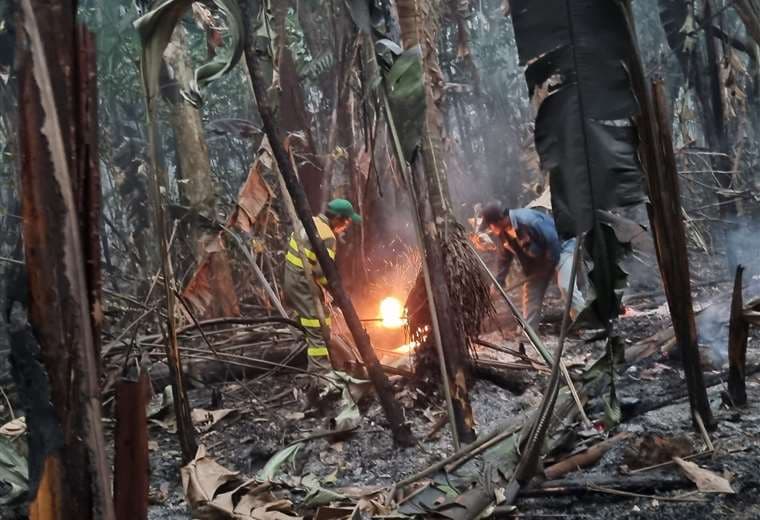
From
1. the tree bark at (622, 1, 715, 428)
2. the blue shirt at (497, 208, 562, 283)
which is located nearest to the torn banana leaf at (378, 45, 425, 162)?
the tree bark at (622, 1, 715, 428)

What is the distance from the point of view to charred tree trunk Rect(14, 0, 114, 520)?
1330mm

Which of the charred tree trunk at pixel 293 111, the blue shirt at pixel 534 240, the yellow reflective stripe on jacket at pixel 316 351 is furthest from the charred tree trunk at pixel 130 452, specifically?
the charred tree trunk at pixel 293 111

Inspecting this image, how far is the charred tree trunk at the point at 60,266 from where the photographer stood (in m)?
1.33

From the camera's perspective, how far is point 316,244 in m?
3.44

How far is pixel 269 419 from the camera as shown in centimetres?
467

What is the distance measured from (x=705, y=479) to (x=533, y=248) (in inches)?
181

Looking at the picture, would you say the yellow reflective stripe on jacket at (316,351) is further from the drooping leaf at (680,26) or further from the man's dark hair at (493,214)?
the drooping leaf at (680,26)

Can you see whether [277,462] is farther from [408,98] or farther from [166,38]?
[166,38]

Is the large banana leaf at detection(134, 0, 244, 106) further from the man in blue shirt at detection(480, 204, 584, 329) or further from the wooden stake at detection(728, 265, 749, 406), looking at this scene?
the man in blue shirt at detection(480, 204, 584, 329)

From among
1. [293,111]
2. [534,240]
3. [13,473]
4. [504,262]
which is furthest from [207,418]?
[293,111]

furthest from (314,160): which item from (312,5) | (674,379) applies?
(674,379)

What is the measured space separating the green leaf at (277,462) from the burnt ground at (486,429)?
10cm

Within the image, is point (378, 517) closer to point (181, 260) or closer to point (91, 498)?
point (91, 498)

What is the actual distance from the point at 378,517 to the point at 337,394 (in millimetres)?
2032
